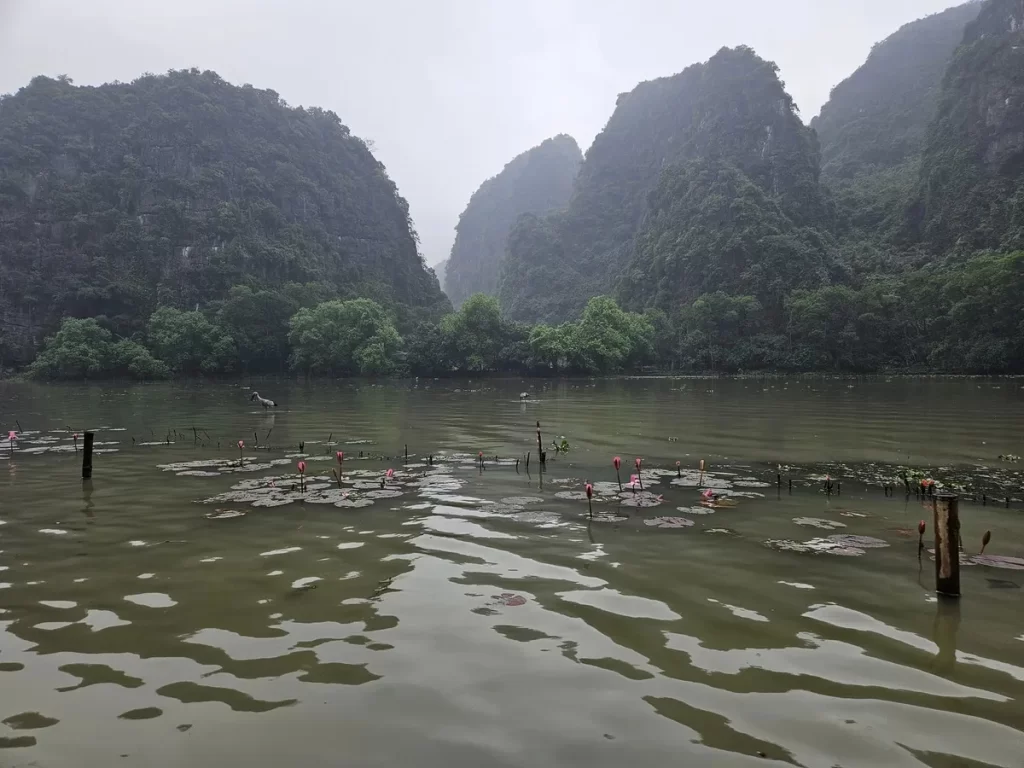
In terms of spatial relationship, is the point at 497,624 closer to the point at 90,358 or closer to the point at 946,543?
the point at 946,543

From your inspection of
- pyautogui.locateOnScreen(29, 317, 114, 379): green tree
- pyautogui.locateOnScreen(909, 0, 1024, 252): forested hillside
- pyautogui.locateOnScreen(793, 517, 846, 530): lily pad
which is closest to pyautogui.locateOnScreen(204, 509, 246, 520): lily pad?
pyautogui.locateOnScreen(793, 517, 846, 530): lily pad

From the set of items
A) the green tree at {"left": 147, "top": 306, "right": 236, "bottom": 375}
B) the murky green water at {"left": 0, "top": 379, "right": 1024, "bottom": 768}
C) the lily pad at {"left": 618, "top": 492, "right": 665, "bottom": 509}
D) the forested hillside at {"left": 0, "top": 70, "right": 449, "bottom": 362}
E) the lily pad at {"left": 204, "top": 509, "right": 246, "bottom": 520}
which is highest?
the forested hillside at {"left": 0, "top": 70, "right": 449, "bottom": 362}

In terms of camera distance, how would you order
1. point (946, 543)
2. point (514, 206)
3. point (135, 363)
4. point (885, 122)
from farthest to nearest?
point (514, 206) < point (885, 122) < point (135, 363) < point (946, 543)

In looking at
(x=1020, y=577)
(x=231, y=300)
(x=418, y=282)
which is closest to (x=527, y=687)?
(x=1020, y=577)

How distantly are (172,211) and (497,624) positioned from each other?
9112 cm

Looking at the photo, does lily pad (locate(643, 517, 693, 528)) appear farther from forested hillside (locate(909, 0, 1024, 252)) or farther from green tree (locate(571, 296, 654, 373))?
forested hillside (locate(909, 0, 1024, 252))

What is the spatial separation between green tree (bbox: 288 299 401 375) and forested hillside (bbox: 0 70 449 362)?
859cm

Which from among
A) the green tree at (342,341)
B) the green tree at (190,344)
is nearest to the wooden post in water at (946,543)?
the green tree at (342,341)

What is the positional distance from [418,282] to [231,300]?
4352 centimetres

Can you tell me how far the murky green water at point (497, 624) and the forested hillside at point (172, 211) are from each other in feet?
220

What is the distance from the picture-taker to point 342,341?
202 feet

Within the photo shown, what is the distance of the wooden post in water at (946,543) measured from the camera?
441 centimetres

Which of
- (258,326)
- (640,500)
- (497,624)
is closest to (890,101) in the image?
(258,326)

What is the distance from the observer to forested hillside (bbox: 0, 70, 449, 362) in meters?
71.7
